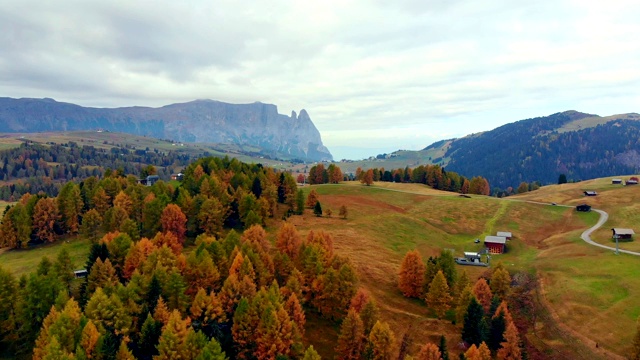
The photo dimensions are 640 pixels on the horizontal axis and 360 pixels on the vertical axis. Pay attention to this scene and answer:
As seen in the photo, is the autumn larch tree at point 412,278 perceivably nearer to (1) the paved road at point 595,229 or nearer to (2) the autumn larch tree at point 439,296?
(2) the autumn larch tree at point 439,296

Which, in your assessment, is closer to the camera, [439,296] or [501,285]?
[439,296]

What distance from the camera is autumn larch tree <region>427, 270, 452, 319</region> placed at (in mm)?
73688

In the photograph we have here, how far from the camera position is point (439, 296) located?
7375 centimetres

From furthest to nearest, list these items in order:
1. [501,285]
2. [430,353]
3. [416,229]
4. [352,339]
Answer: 1. [416,229]
2. [501,285]
3. [352,339]
4. [430,353]

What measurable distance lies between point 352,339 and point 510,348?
2397cm

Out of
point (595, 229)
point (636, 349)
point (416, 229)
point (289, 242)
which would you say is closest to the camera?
point (636, 349)

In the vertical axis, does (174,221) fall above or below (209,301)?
above

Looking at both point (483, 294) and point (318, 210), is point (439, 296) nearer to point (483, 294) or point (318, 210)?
point (483, 294)

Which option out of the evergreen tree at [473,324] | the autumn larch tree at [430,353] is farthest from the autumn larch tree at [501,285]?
the autumn larch tree at [430,353]

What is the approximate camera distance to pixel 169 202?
103250mm

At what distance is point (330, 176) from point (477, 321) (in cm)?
13049

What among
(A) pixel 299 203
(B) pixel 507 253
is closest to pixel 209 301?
(A) pixel 299 203

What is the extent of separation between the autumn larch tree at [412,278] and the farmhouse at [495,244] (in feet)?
124

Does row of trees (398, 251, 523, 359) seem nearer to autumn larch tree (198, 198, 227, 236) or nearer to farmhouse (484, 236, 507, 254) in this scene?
farmhouse (484, 236, 507, 254)
